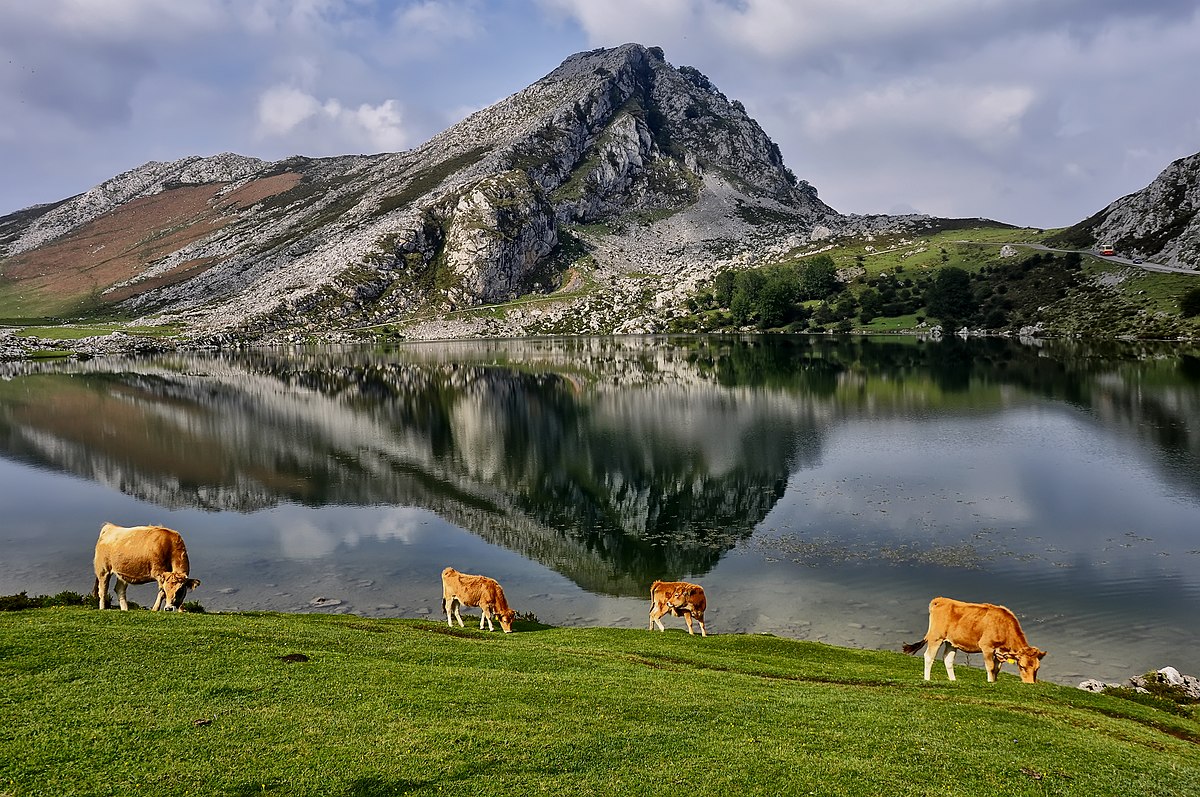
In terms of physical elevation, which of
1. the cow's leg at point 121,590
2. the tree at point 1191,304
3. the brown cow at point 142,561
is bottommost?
the cow's leg at point 121,590

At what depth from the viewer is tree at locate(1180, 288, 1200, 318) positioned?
512 feet

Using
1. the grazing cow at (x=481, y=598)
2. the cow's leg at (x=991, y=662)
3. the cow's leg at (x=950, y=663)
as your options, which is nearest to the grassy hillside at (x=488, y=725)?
the cow's leg at (x=991, y=662)

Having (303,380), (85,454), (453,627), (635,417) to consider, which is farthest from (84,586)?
(303,380)

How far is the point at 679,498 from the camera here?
54188 mm

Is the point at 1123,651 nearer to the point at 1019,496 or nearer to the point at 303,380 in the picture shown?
the point at 1019,496

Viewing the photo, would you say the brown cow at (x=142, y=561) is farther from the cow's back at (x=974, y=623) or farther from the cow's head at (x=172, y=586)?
the cow's back at (x=974, y=623)

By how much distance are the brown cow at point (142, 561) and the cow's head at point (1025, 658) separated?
24.4 meters

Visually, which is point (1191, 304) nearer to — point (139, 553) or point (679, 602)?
point (679, 602)

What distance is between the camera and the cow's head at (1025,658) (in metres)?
20.0

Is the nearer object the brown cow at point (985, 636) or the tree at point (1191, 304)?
the brown cow at point (985, 636)

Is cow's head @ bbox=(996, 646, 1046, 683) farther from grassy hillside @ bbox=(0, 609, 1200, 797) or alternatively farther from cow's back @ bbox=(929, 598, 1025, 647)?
grassy hillside @ bbox=(0, 609, 1200, 797)

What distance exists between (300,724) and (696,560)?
103 ft

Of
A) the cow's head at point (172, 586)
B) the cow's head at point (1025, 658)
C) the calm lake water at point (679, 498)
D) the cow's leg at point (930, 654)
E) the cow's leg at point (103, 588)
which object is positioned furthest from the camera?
the calm lake water at point (679, 498)

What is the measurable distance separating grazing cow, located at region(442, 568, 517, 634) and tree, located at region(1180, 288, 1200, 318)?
19115 cm
